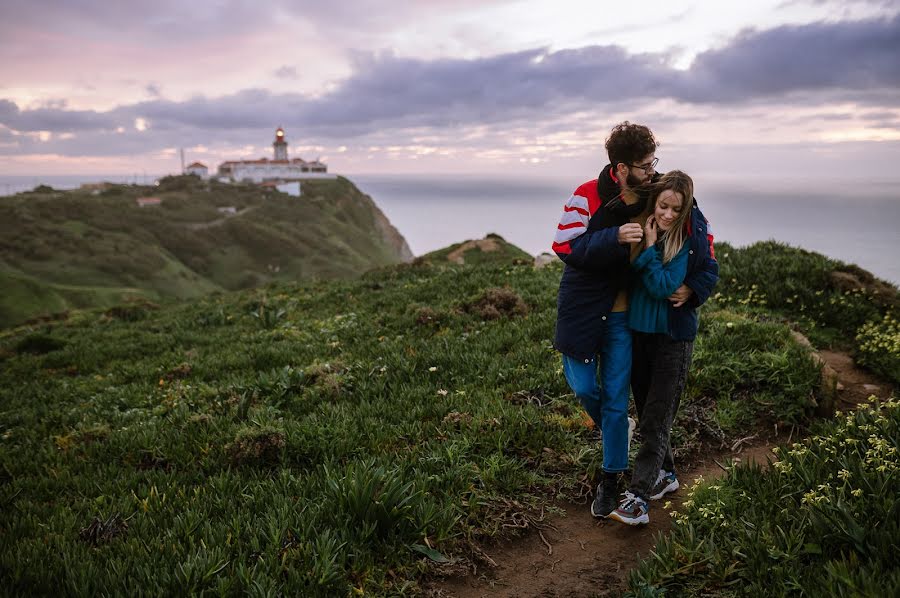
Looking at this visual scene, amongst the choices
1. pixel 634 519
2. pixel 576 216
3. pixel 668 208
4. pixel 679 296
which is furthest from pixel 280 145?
pixel 634 519

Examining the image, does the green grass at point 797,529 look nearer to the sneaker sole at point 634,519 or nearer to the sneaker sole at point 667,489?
the sneaker sole at point 634,519

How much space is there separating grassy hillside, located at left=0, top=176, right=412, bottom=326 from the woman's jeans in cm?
3250

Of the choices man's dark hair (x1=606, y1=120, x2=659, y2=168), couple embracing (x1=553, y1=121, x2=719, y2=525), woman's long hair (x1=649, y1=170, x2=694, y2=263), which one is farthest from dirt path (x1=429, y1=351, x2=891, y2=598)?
man's dark hair (x1=606, y1=120, x2=659, y2=168)

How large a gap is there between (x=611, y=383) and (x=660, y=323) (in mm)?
575

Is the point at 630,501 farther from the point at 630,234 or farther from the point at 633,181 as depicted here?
the point at 633,181

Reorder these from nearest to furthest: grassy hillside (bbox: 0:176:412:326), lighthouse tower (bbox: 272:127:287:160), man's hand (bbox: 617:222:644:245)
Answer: man's hand (bbox: 617:222:644:245) < grassy hillside (bbox: 0:176:412:326) < lighthouse tower (bbox: 272:127:287:160)

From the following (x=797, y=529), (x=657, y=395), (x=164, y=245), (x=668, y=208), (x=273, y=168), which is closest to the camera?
(x=797, y=529)

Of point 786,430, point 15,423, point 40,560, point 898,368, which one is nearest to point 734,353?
point 786,430

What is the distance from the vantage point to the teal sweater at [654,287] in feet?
12.9

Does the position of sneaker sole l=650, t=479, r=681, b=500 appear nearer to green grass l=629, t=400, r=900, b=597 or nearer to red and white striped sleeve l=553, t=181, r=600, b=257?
green grass l=629, t=400, r=900, b=597

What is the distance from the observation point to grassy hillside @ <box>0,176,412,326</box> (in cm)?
5895

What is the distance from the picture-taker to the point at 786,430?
585cm

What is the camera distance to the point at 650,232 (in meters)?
4.01

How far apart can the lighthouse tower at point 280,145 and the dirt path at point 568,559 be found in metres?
201
